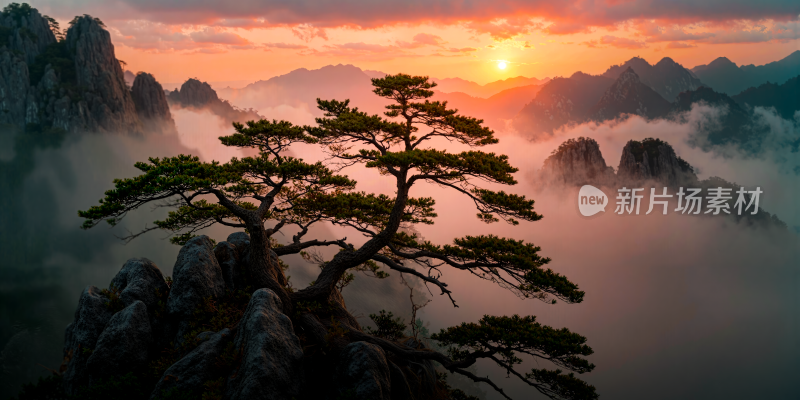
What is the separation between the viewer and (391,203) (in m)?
14.7

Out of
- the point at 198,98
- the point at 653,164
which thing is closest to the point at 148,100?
the point at 198,98

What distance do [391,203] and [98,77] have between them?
133933mm

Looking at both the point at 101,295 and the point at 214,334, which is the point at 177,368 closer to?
the point at 214,334

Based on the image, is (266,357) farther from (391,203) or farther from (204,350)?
(391,203)

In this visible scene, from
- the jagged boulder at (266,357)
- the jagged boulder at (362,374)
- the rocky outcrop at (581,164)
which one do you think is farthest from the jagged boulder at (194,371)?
the rocky outcrop at (581,164)

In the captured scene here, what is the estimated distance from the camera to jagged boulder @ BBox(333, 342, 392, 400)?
9.93 meters

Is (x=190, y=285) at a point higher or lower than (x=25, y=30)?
lower

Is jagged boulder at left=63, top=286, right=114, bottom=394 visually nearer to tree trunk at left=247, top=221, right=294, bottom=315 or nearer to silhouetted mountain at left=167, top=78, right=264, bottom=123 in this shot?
tree trunk at left=247, top=221, right=294, bottom=315

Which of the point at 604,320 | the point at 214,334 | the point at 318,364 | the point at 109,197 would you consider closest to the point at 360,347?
the point at 318,364

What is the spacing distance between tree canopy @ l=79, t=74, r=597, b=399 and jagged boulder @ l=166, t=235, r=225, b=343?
123 centimetres

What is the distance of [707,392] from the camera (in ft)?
409

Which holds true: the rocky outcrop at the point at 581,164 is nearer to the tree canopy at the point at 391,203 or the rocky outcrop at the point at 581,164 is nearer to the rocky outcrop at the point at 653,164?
the rocky outcrop at the point at 653,164

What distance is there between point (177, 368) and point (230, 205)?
4821 millimetres

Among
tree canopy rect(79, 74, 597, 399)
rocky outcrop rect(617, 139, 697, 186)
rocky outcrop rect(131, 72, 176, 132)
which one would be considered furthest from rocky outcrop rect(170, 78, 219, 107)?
tree canopy rect(79, 74, 597, 399)
